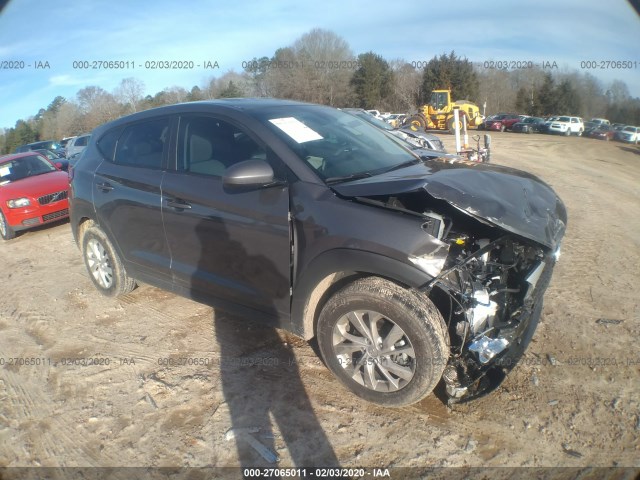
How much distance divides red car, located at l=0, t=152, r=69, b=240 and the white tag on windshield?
566 cm

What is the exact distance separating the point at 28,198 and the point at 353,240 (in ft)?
24.9

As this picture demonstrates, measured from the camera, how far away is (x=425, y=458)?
2.56 metres

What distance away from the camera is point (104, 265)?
4.80 meters

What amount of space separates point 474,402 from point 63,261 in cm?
587

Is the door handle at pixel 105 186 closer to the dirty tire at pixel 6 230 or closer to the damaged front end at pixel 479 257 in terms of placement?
the damaged front end at pixel 479 257

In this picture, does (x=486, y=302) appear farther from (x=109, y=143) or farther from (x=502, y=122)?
(x=502, y=122)

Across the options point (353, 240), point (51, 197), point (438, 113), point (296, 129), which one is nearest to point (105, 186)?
Result: point (296, 129)

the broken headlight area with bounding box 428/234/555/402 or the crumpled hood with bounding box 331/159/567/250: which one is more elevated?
the crumpled hood with bounding box 331/159/567/250

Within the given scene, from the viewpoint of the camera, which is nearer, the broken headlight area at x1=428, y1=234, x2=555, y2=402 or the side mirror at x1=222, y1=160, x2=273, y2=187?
the broken headlight area at x1=428, y1=234, x2=555, y2=402

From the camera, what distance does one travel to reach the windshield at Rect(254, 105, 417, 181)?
3215mm

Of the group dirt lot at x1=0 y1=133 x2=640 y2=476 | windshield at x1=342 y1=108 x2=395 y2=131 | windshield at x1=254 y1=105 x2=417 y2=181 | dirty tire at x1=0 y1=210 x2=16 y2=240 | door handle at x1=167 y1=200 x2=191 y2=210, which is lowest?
dirt lot at x1=0 y1=133 x2=640 y2=476

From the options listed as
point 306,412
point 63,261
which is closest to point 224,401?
point 306,412

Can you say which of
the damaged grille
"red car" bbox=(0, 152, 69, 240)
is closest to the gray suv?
"red car" bbox=(0, 152, 69, 240)

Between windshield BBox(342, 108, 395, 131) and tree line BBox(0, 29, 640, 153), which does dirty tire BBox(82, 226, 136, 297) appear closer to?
windshield BBox(342, 108, 395, 131)
